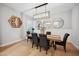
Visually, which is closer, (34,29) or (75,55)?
(75,55)

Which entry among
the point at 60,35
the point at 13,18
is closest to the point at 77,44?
the point at 60,35

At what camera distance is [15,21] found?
2080mm

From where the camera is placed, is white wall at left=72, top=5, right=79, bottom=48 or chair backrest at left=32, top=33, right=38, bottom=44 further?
chair backrest at left=32, top=33, right=38, bottom=44

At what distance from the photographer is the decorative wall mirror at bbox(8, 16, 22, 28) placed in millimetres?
2020

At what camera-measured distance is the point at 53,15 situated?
202 centimetres

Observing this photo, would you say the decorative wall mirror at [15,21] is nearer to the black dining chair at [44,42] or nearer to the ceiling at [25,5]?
the ceiling at [25,5]

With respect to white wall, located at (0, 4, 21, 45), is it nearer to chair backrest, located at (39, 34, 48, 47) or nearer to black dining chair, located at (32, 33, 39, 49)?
black dining chair, located at (32, 33, 39, 49)

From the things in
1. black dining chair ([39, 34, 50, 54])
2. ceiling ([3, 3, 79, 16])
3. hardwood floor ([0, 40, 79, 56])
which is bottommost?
hardwood floor ([0, 40, 79, 56])

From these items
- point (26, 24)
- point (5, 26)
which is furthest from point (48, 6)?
point (5, 26)

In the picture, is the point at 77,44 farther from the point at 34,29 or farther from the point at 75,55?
the point at 34,29

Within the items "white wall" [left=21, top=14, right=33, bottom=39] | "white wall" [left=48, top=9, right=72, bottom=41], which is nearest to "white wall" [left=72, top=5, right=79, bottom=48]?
"white wall" [left=48, top=9, right=72, bottom=41]

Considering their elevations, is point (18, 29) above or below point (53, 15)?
below

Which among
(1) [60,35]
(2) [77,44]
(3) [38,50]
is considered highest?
(1) [60,35]

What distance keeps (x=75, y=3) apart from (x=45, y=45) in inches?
45.8
